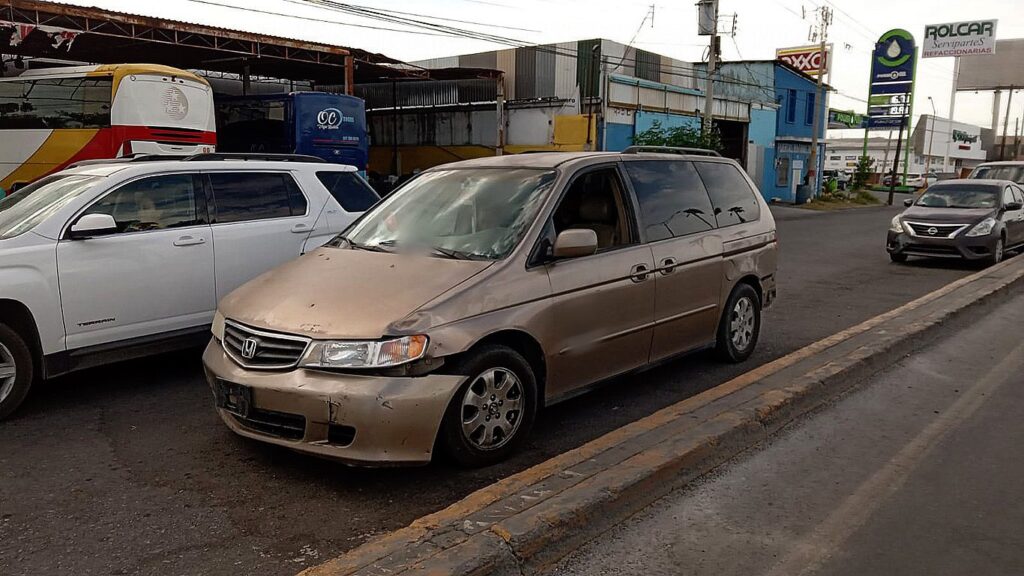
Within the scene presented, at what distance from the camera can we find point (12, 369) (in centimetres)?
A: 500

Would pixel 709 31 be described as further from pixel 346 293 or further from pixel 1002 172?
pixel 346 293

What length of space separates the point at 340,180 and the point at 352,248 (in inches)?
95.9

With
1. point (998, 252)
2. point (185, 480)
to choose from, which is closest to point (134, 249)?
point (185, 480)

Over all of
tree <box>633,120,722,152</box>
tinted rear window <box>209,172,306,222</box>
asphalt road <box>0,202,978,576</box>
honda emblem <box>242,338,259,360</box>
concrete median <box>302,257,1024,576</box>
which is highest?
tree <box>633,120,722,152</box>

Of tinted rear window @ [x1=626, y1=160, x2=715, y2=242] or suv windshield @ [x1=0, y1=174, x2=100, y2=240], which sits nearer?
suv windshield @ [x1=0, y1=174, x2=100, y2=240]

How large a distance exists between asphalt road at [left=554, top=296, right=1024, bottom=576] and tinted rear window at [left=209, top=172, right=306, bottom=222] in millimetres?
4221

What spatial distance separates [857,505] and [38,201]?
575 centimetres

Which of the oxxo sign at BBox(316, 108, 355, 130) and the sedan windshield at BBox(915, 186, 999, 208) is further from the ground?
the oxxo sign at BBox(316, 108, 355, 130)

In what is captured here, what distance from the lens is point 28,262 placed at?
5078 mm

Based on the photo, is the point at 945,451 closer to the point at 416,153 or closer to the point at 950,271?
the point at 950,271

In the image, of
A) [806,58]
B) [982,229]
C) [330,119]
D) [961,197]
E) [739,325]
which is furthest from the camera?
[806,58]

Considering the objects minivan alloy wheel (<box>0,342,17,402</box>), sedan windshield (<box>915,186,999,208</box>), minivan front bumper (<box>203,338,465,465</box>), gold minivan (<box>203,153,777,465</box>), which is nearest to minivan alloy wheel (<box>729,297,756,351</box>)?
gold minivan (<box>203,153,777,465</box>)

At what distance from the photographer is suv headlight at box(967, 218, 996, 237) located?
13.3 meters

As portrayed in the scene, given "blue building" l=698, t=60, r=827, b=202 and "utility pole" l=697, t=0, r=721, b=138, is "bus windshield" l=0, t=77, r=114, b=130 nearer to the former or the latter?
"utility pole" l=697, t=0, r=721, b=138
